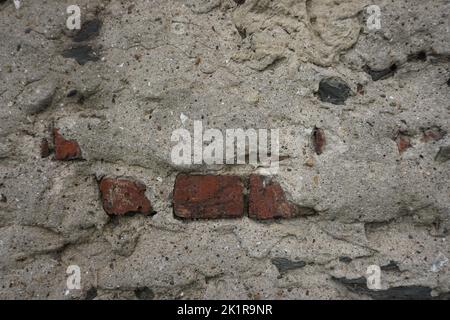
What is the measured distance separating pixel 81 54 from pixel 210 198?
40cm

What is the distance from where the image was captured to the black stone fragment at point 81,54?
0.96m

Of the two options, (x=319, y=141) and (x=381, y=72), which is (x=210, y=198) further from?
(x=381, y=72)

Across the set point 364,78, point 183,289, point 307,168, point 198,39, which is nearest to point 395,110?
point 364,78

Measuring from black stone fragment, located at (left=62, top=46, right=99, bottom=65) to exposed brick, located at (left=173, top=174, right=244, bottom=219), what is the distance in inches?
12.8

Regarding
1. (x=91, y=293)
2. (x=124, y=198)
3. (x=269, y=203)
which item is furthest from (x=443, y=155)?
(x=91, y=293)

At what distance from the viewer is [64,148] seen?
95 cm

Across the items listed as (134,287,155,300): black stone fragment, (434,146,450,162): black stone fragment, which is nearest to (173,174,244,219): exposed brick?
(134,287,155,300): black stone fragment

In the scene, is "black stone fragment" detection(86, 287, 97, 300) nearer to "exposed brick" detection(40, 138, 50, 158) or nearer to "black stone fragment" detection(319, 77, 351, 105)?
"exposed brick" detection(40, 138, 50, 158)

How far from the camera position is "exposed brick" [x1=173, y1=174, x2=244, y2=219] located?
95 cm

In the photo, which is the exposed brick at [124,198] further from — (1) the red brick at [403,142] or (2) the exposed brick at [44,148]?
(1) the red brick at [403,142]

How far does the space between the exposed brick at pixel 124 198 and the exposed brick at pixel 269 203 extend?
22 cm

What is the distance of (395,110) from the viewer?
96cm

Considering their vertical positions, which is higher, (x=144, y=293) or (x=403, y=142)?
→ (x=403, y=142)

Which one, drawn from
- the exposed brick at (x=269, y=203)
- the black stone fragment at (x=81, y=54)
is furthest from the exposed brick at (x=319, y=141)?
the black stone fragment at (x=81, y=54)
